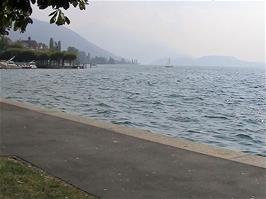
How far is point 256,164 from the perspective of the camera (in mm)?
8094

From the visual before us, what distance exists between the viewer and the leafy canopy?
3.36m

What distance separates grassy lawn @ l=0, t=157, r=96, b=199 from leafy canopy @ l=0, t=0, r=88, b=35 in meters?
2.62

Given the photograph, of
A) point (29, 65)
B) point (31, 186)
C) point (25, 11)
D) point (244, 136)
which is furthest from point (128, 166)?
point (29, 65)

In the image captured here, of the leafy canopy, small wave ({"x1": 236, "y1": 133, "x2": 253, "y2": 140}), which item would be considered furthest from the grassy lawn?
small wave ({"x1": 236, "y1": 133, "x2": 253, "y2": 140})

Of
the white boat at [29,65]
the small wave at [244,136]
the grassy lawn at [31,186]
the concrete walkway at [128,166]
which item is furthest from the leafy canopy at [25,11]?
the white boat at [29,65]

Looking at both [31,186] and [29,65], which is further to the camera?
[29,65]

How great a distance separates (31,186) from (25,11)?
11.4 feet

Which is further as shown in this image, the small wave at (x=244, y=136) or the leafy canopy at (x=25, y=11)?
the small wave at (x=244, y=136)

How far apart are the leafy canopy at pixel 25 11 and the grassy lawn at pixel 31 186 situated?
2.62 m

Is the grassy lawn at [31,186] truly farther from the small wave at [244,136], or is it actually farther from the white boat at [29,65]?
the white boat at [29,65]

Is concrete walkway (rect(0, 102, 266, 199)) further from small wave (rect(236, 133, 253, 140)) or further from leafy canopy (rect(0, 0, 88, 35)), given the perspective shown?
small wave (rect(236, 133, 253, 140))

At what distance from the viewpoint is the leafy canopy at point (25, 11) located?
→ 3.36 m

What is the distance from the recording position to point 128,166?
7.73 m

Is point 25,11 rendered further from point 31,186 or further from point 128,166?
point 128,166
